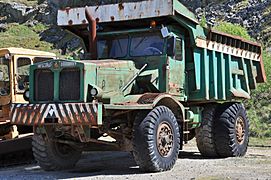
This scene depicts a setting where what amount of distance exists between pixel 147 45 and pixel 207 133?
2.58 meters

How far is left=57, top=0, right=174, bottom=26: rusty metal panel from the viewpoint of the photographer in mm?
10740

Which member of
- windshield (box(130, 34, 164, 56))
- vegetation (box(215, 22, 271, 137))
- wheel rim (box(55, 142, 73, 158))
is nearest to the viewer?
wheel rim (box(55, 142, 73, 158))

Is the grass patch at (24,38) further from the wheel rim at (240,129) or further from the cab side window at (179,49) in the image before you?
the cab side window at (179,49)

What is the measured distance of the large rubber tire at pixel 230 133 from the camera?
12258 mm

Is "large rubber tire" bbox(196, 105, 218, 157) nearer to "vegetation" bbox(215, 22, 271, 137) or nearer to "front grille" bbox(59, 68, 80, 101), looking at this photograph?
"front grille" bbox(59, 68, 80, 101)

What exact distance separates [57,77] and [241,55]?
208 inches

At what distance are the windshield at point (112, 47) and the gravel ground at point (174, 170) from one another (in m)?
2.25

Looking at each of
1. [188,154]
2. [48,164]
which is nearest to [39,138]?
[48,164]

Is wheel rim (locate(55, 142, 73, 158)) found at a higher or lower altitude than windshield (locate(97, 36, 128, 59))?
lower

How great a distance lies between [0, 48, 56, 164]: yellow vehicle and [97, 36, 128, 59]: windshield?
1.98 m

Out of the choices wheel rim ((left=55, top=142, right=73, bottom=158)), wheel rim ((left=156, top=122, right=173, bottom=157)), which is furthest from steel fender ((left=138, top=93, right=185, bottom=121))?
wheel rim ((left=55, top=142, right=73, bottom=158))

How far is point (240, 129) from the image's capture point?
12812 mm

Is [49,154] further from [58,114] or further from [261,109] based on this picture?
[261,109]

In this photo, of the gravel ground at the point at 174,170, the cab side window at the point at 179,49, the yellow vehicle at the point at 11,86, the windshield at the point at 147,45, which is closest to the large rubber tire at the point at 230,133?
the gravel ground at the point at 174,170
